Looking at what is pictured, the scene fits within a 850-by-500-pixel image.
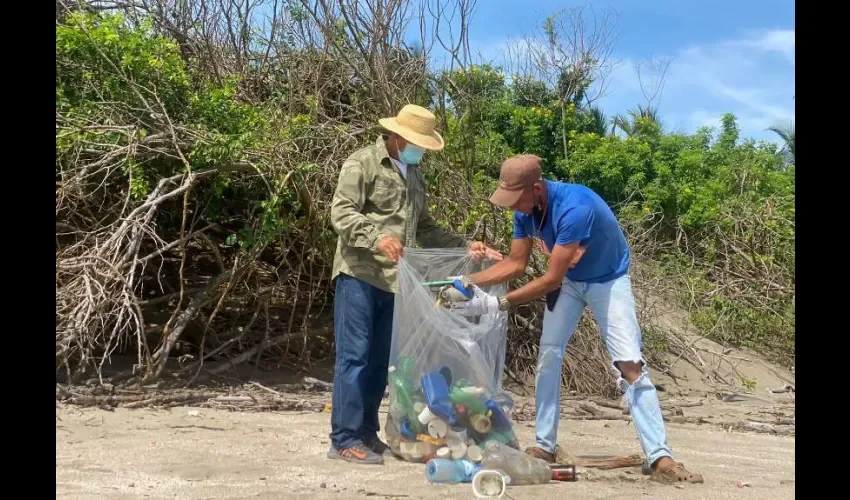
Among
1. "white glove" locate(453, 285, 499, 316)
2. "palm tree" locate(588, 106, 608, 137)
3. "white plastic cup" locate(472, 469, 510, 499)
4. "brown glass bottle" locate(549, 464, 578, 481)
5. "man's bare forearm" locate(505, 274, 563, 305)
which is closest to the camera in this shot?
"white plastic cup" locate(472, 469, 510, 499)

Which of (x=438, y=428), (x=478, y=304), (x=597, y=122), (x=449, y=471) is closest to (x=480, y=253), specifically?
(x=478, y=304)

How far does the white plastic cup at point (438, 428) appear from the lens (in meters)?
3.88

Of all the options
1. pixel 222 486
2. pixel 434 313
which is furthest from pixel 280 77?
pixel 222 486

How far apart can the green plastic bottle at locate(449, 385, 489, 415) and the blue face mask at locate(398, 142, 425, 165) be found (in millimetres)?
1175

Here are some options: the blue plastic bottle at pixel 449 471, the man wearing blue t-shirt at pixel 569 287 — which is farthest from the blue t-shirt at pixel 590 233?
the blue plastic bottle at pixel 449 471

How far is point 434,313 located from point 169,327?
2.61 m

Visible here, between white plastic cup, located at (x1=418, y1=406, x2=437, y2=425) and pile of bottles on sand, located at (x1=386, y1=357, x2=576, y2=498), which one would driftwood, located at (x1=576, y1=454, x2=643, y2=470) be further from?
white plastic cup, located at (x1=418, y1=406, x2=437, y2=425)

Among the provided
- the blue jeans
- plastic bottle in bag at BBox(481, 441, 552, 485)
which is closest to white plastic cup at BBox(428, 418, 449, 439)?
plastic bottle in bag at BBox(481, 441, 552, 485)

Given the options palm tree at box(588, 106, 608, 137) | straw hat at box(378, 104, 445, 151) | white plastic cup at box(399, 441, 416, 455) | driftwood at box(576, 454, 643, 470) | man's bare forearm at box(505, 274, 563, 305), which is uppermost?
palm tree at box(588, 106, 608, 137)

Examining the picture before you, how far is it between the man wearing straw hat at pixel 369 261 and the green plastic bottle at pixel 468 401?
472 mm

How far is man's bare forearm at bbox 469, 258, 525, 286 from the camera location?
4211 mm

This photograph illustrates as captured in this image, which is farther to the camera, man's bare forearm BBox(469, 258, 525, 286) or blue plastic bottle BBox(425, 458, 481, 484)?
man's bare forearm BBox(469, 258, 525, 286)

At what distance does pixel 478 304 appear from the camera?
13.1 ft
